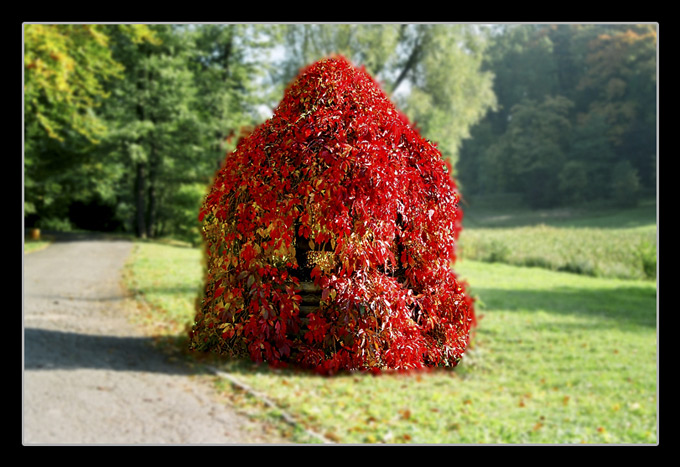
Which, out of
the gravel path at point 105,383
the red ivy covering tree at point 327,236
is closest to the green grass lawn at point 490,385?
the gravel path at point 105,383

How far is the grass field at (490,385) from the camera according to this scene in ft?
24.2

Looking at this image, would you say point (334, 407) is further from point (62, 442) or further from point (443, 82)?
point (443, 82)

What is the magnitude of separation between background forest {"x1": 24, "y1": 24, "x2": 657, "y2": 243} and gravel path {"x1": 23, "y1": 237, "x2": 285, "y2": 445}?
2.31m

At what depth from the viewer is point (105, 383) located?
8.90m

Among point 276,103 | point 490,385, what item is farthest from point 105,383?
point 276,103

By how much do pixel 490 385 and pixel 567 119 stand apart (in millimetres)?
14890

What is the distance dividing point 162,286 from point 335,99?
35.2ft

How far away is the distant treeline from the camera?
19406 millimetres

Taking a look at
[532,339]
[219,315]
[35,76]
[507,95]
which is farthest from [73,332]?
[507,95]

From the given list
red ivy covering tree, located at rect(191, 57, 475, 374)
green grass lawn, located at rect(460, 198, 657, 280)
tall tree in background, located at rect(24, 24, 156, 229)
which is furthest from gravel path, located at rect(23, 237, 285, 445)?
red ivy covering tree, located at rect(191, 57, 475, 374)

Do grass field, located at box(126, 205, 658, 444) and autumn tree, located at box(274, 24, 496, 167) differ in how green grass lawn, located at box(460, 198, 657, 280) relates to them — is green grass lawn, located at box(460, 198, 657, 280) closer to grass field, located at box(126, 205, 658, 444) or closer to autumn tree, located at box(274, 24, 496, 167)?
grass field, located at box(126, 205, 658, 444)

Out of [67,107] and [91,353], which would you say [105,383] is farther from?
[67,107]

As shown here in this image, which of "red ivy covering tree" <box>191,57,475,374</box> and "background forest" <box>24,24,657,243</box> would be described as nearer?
"red ivy covering tree" <box>191,57,475,374</box>

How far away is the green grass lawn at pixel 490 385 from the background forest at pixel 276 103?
2111mm
